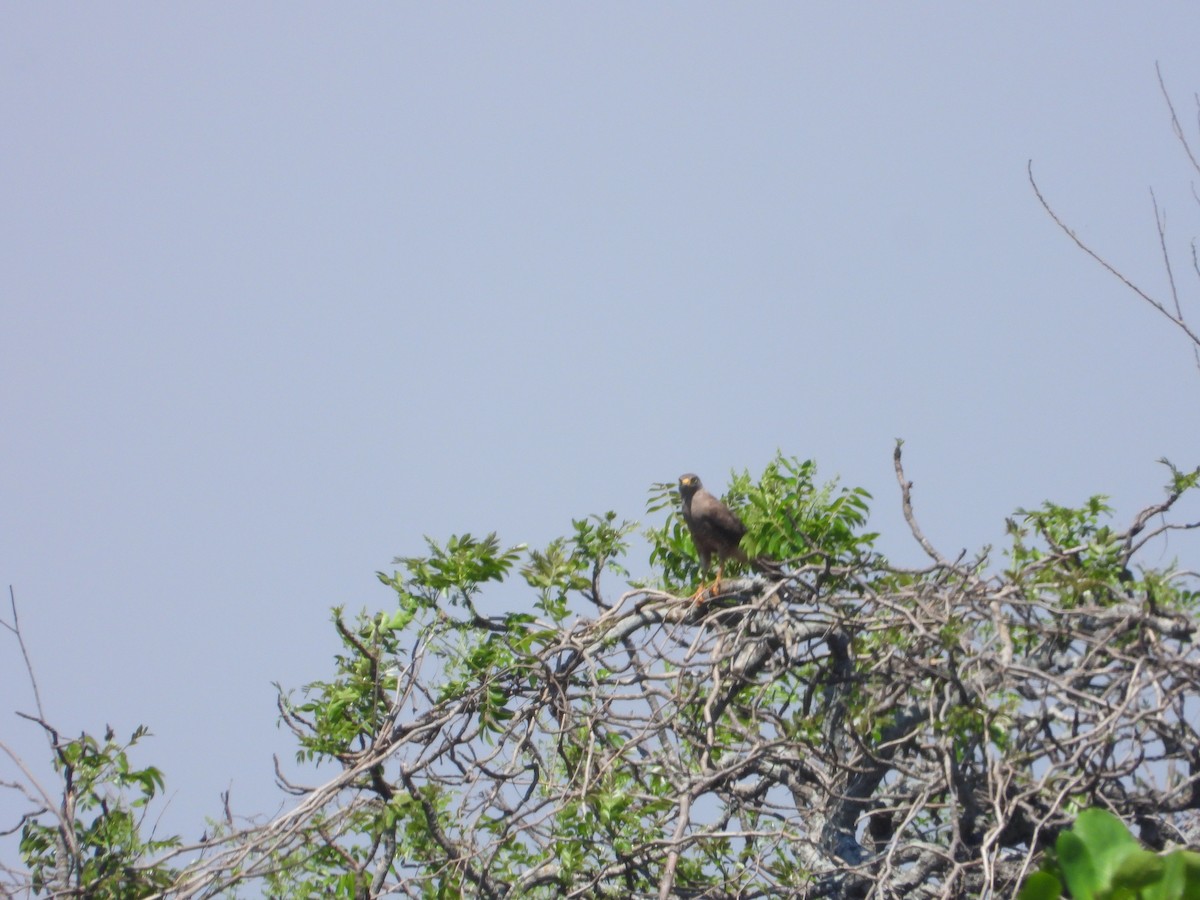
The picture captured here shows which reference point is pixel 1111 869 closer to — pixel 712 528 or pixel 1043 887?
pixel 1043 887

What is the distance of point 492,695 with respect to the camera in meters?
4.95

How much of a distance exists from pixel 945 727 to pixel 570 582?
1.76 metres

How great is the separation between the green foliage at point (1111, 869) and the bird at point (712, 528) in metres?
3.09

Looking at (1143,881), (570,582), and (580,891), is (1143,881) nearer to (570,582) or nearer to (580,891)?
(580,891)

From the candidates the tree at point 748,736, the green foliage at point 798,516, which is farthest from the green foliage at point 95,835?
the green foliage at point 798,516

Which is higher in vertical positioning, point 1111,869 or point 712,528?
point 712,528

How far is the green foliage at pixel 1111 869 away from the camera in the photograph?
3238mm

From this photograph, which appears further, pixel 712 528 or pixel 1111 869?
pixel 712 528

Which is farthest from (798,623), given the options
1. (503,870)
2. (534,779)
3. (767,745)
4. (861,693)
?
(503,870)

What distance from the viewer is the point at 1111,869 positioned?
3322 mm

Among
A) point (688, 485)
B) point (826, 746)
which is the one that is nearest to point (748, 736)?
point (826, 746)

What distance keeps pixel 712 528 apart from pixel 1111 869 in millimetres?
3429

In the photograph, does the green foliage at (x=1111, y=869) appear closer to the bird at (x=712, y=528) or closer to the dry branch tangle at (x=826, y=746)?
the dry branch tangle at (x=826, y=746)

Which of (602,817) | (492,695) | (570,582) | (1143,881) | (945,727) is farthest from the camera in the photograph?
(570,582)
